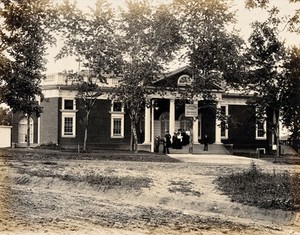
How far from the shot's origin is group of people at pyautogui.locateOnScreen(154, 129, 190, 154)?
3343 cm

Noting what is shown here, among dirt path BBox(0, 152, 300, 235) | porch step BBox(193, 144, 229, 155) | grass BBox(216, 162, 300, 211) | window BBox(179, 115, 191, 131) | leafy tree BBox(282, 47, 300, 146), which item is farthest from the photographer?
window BBox(179, 115, 191, 131)

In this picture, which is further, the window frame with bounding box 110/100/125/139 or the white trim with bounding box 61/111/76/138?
the window frame with bounding box 110/100/125/139

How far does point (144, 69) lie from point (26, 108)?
6534 mm

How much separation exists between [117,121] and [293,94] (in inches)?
533

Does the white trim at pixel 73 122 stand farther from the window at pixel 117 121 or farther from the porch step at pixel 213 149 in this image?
the porch step at pixel 213 149

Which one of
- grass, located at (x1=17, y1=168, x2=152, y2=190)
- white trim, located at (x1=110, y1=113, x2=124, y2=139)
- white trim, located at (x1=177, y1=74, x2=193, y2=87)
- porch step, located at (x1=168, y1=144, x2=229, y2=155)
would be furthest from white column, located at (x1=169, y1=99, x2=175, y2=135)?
grass, located at (x1=17, y1=168, x2=152, y2=190)

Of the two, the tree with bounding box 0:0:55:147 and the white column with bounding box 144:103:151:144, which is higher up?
the tree with bounding box 0:0:55:147

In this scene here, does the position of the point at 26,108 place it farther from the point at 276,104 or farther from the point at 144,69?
the point at 276,104

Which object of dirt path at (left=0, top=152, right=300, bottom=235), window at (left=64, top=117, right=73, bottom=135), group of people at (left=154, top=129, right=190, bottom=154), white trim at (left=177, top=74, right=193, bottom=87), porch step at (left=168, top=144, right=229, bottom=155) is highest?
white trim at (left=177, top=74, right=193, bottom=87)

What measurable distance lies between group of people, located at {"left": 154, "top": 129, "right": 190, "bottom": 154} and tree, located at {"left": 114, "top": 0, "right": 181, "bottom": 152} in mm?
5713

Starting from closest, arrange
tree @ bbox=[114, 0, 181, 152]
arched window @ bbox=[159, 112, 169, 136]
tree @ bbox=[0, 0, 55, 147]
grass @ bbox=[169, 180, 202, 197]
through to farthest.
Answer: grass @ bbox=[169, 180, 202, 197]
tree @ bbox=[0, 0, 55, 147]
tree @ bbox=[114, 0, 181, 152]
arched window @ bbox=[159, 112, 169, 136]

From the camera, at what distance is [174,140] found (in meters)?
35.7

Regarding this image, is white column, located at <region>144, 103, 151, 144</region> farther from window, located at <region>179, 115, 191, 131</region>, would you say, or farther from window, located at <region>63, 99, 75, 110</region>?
window, located at <region>63, 99, 75, 110</region>

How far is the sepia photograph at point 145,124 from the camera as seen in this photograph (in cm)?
1134
